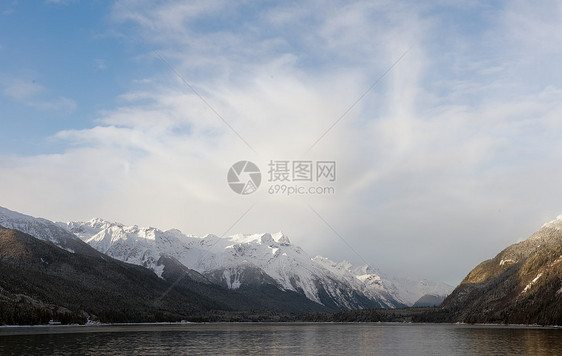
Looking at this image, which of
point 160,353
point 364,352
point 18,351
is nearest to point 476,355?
point 364,352

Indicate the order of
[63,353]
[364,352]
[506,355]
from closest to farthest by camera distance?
[506,355] → [63,353] → [364,352]

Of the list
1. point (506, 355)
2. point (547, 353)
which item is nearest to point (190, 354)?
point (506, 355)

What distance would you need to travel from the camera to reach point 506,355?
11350cm

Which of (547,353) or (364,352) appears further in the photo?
(364,352)

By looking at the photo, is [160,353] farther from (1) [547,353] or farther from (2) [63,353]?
(1) [547,353]

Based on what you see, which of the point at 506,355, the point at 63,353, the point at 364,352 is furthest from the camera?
the point at 364,352

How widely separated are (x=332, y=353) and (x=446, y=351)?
29179 mm

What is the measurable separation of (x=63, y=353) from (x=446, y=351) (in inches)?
3729

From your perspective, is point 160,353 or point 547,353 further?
point 160,353

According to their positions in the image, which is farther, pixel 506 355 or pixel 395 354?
pixel 395 354

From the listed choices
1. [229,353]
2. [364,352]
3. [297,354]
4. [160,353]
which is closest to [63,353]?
[160,353]

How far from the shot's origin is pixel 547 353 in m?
114

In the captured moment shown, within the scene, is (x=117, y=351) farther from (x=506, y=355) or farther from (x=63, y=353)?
(x=506, y=355)

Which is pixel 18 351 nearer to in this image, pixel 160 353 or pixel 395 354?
pixel 160 353
